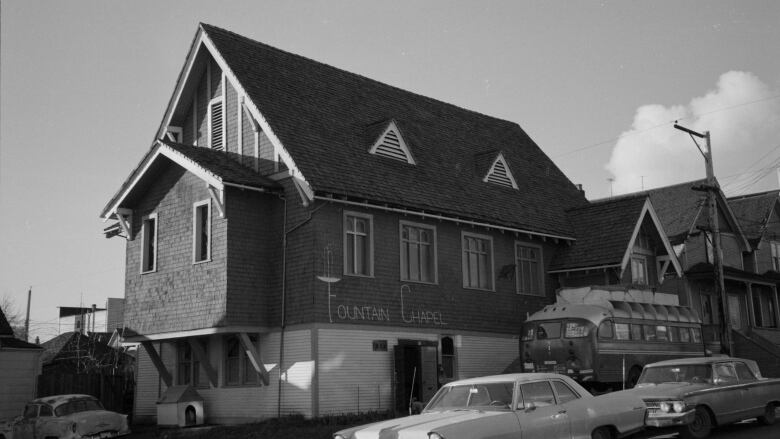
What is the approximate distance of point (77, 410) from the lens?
2153 cm

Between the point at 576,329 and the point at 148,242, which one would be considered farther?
the point at 148,242

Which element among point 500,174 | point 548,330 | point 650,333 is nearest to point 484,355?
point 548,330

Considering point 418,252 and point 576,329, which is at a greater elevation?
point 418,252

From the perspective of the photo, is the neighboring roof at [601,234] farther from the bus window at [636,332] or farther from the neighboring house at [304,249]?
the bus window at [636,332]

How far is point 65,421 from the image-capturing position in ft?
68.0

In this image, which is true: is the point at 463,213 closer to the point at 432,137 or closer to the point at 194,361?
the point at 432,137

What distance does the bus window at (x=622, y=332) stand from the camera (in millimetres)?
23266

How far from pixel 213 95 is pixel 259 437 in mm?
11075

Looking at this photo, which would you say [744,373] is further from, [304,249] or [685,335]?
[304,249]

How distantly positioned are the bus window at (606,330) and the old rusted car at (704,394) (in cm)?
509

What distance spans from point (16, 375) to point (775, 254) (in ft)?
123

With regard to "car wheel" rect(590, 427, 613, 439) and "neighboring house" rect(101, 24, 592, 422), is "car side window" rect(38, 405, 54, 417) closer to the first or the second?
"neighboring house" rect(101, 24, 592, 422)

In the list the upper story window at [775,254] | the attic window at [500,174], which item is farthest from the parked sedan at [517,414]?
the upper story window at [775,254]

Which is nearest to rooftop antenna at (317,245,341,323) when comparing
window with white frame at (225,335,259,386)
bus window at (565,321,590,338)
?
window with white frame at (225,335,259,386)
